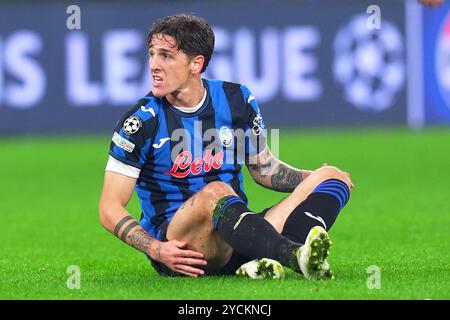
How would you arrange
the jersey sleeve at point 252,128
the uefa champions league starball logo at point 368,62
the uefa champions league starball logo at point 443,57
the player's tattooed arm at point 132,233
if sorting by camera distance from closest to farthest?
the player's tattooed arm at point 132,233, the jersey sleeve at point 252,128, the uefa champions league starball logo at point 368,62, the uefa champions league starball logo at point 443,57

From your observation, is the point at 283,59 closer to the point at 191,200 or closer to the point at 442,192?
the point at 442,192

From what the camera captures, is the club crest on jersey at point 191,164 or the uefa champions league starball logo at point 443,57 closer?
the club crest on jersey at point 191,164

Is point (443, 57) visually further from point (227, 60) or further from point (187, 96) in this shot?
point (187, 96)

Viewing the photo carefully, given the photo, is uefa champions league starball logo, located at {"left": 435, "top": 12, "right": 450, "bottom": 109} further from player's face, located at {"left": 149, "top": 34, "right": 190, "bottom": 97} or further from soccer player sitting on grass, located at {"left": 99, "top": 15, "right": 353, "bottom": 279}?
player's face, located at {"left": 149, "top": 34, "right": 190, "bottom": 97}

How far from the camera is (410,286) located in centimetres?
624

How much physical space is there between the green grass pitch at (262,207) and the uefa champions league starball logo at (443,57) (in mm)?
733

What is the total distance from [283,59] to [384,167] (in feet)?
14.3

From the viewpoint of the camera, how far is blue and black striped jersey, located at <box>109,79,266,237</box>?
6.65 metres

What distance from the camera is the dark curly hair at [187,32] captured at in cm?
668

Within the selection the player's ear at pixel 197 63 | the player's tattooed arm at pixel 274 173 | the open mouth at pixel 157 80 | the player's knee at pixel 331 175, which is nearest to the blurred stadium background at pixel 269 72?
the player's tattooed arm at pixel 274 173

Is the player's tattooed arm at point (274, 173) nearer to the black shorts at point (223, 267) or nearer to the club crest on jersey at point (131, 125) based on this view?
the black shorts at point (223, 267)

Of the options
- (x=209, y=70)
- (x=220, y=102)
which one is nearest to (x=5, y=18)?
(x=209, y=70)

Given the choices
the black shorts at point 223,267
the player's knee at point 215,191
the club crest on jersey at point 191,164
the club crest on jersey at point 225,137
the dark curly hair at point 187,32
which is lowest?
the black shorts at point 223,267

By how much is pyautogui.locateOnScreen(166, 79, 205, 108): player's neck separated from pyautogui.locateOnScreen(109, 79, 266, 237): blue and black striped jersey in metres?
0.04
